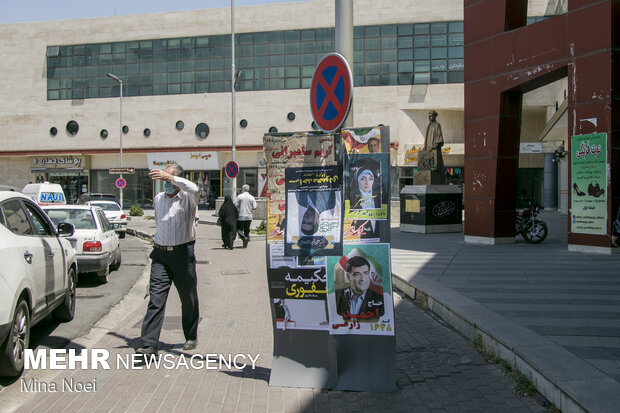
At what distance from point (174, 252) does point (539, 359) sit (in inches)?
138

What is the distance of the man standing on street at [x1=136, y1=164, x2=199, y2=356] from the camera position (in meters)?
5.71

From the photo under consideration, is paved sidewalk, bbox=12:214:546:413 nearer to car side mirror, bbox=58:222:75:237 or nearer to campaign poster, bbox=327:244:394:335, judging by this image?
campaign poster, bbox=327:244:394:335

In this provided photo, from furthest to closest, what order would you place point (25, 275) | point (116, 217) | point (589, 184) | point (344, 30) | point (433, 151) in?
point (116, 217)
point (433, 151)
point (589, 184)
point (344, 30)
point (25, 275)

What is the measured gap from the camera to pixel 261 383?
498 centimetres

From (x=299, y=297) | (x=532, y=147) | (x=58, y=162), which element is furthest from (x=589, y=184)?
(x=58, y=162)

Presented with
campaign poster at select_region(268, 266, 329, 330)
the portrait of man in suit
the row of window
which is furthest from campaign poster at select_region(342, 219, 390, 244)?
the row of window

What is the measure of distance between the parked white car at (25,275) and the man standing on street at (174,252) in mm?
1109

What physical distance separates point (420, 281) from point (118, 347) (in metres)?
4.97

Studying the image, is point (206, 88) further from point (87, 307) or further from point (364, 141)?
point (364, 141)

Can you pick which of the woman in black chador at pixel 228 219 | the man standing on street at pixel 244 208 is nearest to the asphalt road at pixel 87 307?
the woman in black chador at pixel 228 219

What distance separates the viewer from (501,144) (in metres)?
15.8

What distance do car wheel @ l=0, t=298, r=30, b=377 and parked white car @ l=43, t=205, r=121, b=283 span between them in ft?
16.9

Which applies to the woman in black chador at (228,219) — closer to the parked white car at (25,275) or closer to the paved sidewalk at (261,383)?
the parked white car at (25,275)

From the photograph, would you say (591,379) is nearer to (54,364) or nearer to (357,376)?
(357,376)
